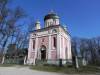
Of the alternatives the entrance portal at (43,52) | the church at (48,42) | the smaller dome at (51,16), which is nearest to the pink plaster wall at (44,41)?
the church at (48,42)

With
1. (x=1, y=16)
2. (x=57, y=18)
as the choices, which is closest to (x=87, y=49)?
(x=57, y=18)

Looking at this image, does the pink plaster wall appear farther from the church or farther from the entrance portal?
the entrance portal

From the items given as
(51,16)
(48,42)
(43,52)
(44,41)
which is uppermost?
(51,16)

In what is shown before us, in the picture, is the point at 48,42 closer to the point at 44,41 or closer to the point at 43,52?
the point at 44,41

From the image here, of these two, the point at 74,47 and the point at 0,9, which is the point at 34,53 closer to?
the point at 0,9

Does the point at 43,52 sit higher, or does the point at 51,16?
the point at 51,16

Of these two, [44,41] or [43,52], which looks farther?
[44,41]

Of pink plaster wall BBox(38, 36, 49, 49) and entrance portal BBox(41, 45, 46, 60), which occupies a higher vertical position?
pink plaster wall BBox(38, 36, 49, 49)

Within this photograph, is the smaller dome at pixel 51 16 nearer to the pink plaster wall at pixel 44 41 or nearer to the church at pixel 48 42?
the church at pixel 48 42

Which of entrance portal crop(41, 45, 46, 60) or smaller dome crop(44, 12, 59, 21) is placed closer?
entrance portal crop(41, 45, 46, 60)

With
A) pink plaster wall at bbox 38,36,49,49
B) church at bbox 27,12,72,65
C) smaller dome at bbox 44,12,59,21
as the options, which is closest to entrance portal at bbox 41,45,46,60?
church at bbox 27,12,72,65

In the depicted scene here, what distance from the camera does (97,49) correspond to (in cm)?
5516

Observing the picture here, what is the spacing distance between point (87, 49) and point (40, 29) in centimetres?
3150

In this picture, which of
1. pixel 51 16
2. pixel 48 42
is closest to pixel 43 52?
pixel 48 42
